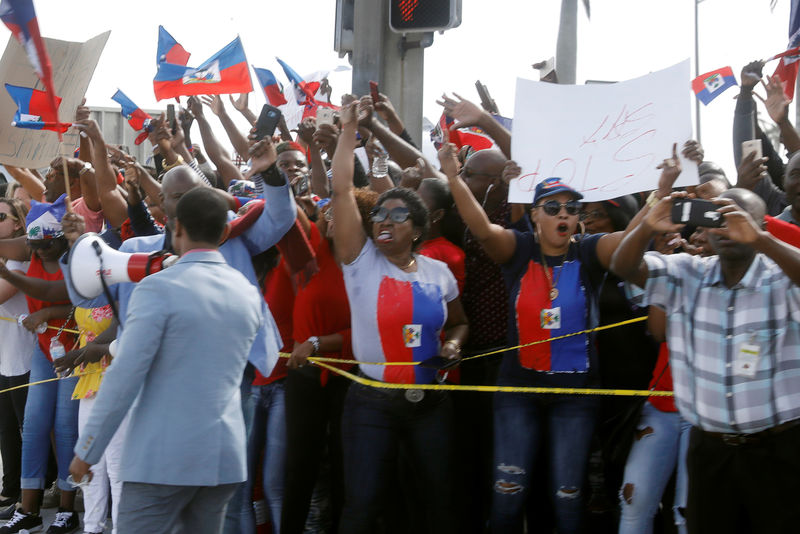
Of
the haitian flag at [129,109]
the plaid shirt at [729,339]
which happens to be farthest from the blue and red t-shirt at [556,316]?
the haitian flag at [129,109]

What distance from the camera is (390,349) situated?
4.32 m

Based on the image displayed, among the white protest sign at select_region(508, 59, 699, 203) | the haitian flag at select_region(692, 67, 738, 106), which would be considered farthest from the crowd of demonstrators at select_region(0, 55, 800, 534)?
the haitian flag at select_region(692, 67, 738, 106)

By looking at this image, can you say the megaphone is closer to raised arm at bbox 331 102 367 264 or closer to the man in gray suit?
the man in gray suit

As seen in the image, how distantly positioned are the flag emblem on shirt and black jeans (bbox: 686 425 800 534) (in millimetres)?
1434

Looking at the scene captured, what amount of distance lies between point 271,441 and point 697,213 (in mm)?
2666

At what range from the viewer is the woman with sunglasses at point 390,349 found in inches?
166

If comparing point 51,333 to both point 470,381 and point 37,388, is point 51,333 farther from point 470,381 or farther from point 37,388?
point 470,381

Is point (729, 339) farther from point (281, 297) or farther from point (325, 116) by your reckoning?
point (325, 116)

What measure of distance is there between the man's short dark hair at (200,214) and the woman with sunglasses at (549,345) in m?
1.31

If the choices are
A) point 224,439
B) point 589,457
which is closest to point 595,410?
point 589,457

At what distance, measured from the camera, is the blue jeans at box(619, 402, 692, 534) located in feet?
13.3

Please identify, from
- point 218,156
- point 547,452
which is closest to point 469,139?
point 218,156

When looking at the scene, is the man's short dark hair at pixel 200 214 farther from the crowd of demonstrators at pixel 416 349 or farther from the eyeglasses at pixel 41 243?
the eyeglasses at pixel 41 243

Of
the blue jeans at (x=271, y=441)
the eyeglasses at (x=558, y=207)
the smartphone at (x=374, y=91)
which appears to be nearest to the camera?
the eyeglasses at (x=558, y=207)
